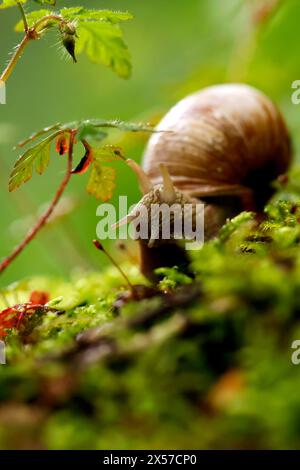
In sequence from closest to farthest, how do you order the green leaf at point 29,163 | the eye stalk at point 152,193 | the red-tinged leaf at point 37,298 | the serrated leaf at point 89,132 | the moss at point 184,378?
the moss at point 184,378 → the serrated leaf at point 89,132 → the green leaf at point 29,163 → the eye stalk at point 152,193 → the red-tinged leaf at point 37,298

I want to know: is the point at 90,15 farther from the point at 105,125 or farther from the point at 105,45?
the point at 105,125

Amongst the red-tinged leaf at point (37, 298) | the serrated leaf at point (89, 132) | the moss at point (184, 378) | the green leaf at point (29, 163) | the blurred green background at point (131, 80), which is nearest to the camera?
the moss at point (184, 378)

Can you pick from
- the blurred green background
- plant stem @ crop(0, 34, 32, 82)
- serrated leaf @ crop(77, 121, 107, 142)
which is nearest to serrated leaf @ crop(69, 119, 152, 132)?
serrated leaf @ crop(77, 121, 107, 142)

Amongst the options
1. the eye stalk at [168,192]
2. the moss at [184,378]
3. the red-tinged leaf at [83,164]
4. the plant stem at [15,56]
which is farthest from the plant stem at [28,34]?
the moss at [184,378]

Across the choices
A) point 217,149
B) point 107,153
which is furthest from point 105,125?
point 217,149

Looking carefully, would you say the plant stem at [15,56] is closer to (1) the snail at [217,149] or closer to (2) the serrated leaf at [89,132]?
(2) the serrated leaf at [89,132]

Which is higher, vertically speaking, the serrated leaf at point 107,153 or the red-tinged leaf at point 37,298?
the serrated leaf at point 107,153
